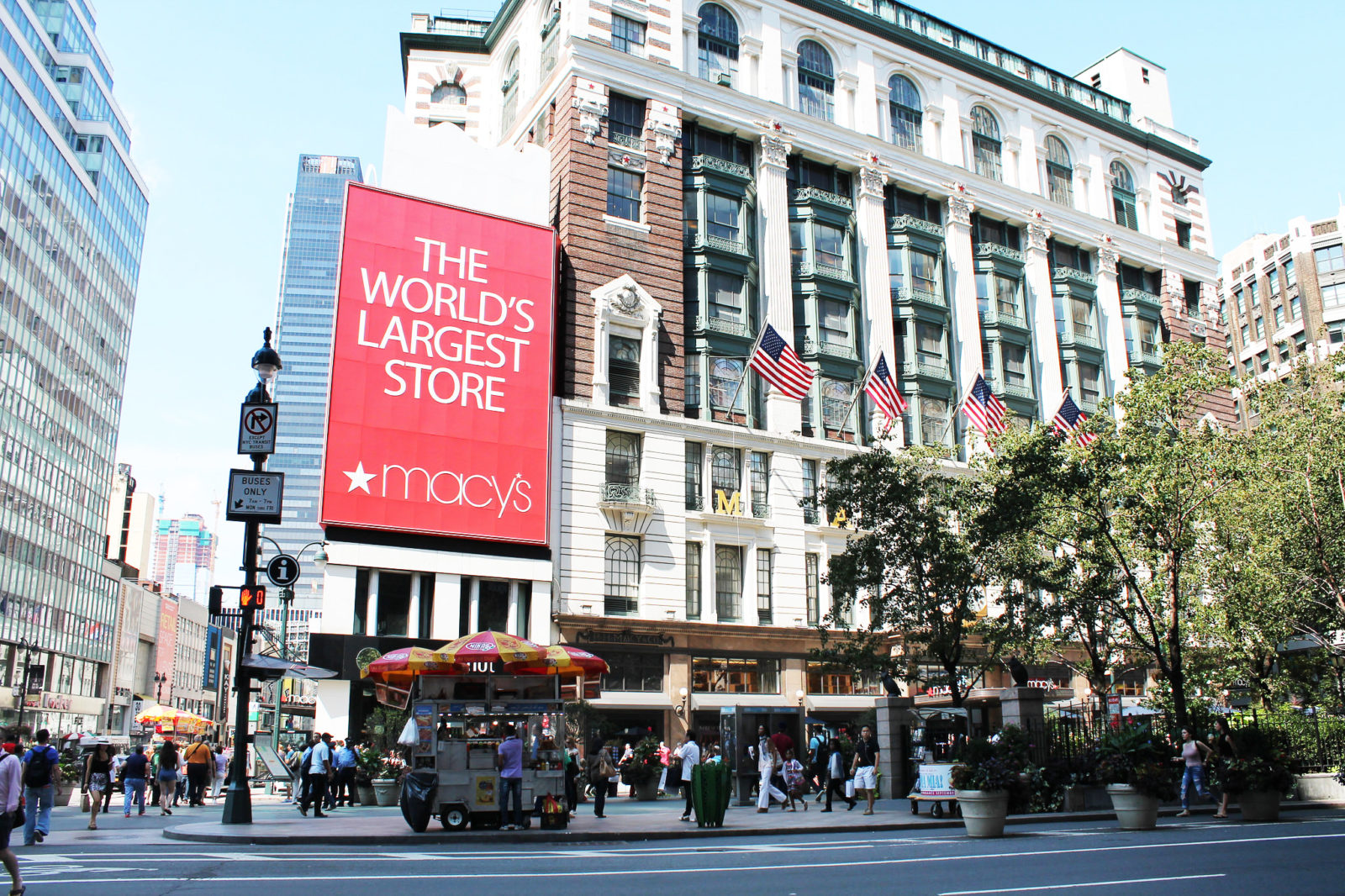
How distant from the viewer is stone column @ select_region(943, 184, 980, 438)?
50906 millimetres

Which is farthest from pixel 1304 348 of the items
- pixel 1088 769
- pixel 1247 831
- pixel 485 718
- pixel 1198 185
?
pixel 485 718

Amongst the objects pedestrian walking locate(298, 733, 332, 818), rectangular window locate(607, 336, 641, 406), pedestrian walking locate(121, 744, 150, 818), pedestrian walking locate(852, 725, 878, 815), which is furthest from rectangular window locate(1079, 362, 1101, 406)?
pedestrian walking locate(121, 744, 150, 818)

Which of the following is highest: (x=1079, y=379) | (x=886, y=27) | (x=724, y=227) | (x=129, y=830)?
(x=886, y=27)

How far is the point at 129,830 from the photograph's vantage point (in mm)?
20422

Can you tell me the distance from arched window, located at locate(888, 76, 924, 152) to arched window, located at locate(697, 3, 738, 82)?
29.3 ft

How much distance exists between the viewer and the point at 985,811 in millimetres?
17641

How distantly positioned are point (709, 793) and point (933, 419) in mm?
33168

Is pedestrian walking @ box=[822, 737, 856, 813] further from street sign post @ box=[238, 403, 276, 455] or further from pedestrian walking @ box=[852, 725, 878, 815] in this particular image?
street sign post @ box=[238, 403, 276, 455]

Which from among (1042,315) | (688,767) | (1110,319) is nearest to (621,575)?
(688,767)

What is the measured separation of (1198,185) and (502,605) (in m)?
52.1

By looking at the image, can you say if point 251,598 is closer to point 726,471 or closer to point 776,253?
point 726,471

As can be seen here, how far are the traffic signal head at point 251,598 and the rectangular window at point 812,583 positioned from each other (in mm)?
26933

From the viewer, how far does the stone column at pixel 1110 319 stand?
2244 inches

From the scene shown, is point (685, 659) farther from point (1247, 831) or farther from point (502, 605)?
point (1247, 831)
